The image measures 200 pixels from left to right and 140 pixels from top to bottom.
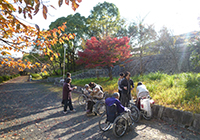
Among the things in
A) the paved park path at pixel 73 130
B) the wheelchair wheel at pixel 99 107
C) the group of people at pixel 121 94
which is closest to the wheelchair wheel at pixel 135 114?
the paved park path at pixel 73 130

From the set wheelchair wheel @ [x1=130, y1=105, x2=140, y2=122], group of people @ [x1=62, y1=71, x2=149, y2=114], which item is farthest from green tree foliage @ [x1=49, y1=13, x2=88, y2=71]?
wheelchair wheel @ [x1=130, y1=105, x2=140, y2=122]

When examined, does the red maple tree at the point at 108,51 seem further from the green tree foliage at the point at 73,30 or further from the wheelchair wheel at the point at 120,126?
the green tree foliage at the point at 73,30

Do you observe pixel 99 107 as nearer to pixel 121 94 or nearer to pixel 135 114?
pixel 121 94

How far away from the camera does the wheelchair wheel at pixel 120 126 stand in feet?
12.7

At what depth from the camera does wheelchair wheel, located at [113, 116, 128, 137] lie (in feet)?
12.7

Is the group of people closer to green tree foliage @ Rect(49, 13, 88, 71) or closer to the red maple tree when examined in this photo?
the red maple tree

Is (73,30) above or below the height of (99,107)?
above

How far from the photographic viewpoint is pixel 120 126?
13.1 ft

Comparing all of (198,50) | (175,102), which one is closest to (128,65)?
(198,50)

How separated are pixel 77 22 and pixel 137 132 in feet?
71.7

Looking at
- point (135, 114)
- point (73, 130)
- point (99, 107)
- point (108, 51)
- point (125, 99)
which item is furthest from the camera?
point (108, 51)

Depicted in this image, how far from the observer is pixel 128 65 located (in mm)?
18922

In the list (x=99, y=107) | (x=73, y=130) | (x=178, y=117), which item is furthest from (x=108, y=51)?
(x=73, y=130)

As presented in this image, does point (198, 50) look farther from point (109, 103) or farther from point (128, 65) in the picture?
point (128, 65)
